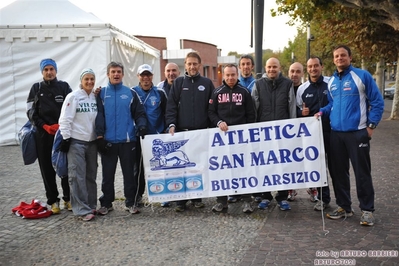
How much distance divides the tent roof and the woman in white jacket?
683cm

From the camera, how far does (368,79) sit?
17.2ft

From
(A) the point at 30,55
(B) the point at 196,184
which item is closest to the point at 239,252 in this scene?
(B) the point at 196,184

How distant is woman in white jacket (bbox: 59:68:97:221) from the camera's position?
5832 mm

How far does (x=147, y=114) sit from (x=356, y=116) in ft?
9.48

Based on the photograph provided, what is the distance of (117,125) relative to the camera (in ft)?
19.7

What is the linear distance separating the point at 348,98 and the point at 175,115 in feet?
7.59

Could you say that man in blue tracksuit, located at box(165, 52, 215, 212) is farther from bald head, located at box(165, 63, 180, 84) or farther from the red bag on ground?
the red bag on ground

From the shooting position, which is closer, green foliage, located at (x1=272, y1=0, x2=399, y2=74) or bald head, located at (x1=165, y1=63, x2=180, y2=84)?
bald head, located at (x1=165, y1=63, x2=180, y2=84)

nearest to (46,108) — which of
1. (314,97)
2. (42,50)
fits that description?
(314,97)

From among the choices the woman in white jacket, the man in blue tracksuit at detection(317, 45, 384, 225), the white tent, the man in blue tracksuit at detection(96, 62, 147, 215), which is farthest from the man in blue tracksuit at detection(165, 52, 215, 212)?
the white tent

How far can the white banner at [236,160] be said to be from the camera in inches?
225

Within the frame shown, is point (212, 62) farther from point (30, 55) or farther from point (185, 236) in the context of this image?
point (185, 236)

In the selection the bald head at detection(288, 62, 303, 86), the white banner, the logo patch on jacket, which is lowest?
the white banner

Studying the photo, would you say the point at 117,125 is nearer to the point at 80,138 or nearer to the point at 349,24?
the point at 80,138
